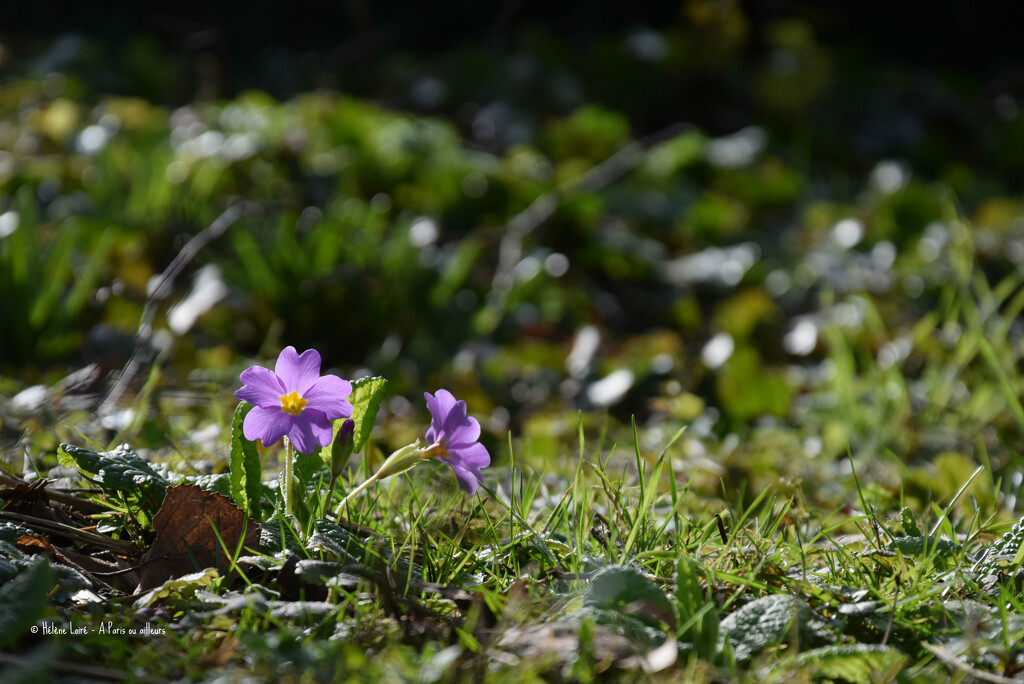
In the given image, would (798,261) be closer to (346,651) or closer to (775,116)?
(775,116)

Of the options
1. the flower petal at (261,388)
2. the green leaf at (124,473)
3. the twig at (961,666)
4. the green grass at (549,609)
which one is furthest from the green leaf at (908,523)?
the green leaf at (124,473)

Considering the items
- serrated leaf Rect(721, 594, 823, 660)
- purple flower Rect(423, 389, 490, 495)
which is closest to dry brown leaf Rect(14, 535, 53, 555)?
purple flower Rect(423, 389, 490, 495)

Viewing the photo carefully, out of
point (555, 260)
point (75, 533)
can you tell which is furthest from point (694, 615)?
point (555, 260)

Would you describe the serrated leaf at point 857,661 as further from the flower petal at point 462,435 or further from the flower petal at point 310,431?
the flower petal at point 310,431

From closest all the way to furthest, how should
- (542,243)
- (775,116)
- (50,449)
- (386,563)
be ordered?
(386,563) → (50,449) → (542,243) → (775,116)

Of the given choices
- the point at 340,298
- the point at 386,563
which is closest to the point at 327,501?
the point at 386,563

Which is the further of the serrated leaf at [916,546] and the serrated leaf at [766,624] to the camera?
the serrated leaf at [916,546]

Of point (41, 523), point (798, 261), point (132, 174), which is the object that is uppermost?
point (41, 523)
